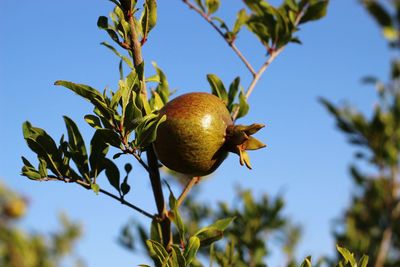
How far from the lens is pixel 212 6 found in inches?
63.4

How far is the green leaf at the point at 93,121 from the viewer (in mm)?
968

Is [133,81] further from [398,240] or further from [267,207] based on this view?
[398,240]

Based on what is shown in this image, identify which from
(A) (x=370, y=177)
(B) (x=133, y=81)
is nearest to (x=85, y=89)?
(B) (x=133, y=81)

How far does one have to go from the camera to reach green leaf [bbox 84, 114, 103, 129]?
0.97 m

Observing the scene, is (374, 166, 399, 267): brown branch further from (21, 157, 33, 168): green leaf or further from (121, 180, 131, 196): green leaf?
(21, 157, 33, 168): green leaf

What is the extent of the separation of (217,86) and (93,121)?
0.45 m

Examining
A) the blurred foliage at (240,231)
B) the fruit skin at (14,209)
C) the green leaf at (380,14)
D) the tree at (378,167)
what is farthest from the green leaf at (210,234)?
the green leaf at (380,14)

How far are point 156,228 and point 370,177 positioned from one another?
4062 millimetres

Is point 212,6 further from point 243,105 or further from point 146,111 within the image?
point 146,111

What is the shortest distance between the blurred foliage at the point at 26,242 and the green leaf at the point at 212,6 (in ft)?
9.90

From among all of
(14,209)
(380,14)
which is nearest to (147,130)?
(14,209)

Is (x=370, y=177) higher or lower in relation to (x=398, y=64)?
lower

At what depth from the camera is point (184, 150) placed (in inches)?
39.1

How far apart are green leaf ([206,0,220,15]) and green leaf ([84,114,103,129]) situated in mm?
765
